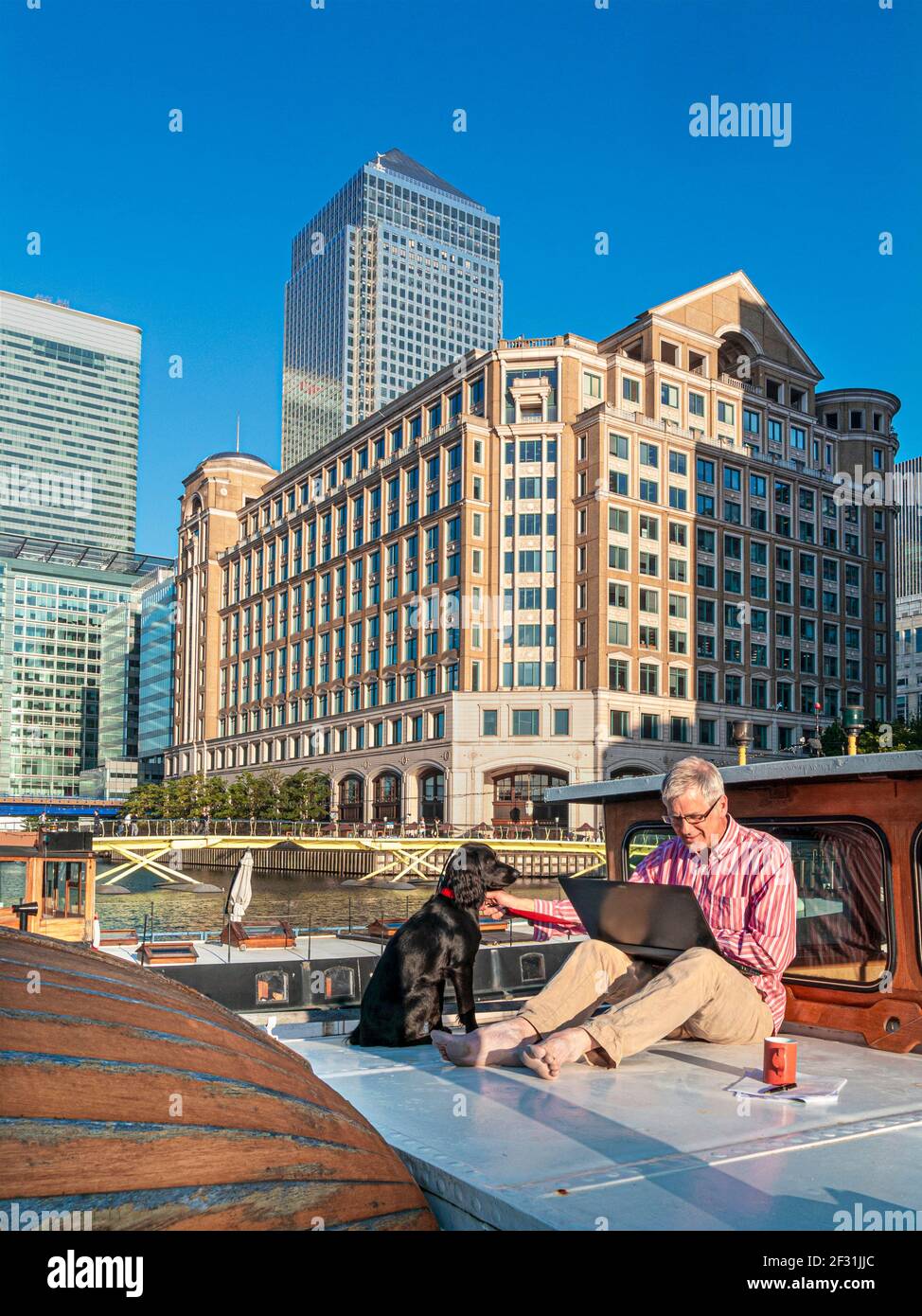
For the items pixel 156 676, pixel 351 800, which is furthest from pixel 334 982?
pixel 156 676

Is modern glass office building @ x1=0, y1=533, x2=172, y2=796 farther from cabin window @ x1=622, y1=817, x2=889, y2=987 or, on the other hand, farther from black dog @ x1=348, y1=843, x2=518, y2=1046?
cabin window @ x1=622, y1=817, x2=889, y2=987

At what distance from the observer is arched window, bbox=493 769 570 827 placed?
226 feet

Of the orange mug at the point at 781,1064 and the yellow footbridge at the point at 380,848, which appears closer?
the orange mug at the point at 781,1064

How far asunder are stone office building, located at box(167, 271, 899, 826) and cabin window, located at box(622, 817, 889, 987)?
61190mm

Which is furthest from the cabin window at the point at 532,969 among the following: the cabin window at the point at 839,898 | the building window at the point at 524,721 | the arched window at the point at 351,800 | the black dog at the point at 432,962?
the arched window at the point at 351,800

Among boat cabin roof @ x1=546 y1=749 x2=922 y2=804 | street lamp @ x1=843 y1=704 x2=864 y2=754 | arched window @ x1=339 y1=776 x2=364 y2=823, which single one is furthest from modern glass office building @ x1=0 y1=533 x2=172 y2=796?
street lamp @ x1=843 y1=704 x2=864 y2=754

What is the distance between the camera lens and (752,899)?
581cm

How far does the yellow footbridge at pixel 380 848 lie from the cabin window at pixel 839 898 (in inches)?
1198

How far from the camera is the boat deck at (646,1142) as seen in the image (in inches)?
127

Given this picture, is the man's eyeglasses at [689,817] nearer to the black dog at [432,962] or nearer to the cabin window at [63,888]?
the black dog at [432,962]

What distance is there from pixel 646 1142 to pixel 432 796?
7102 cm

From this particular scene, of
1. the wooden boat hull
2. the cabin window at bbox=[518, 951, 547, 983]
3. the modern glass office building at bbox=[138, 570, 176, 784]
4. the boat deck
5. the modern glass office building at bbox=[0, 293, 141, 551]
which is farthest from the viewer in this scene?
the modern glass office building at bbox=[138, 570, 176, 784]
